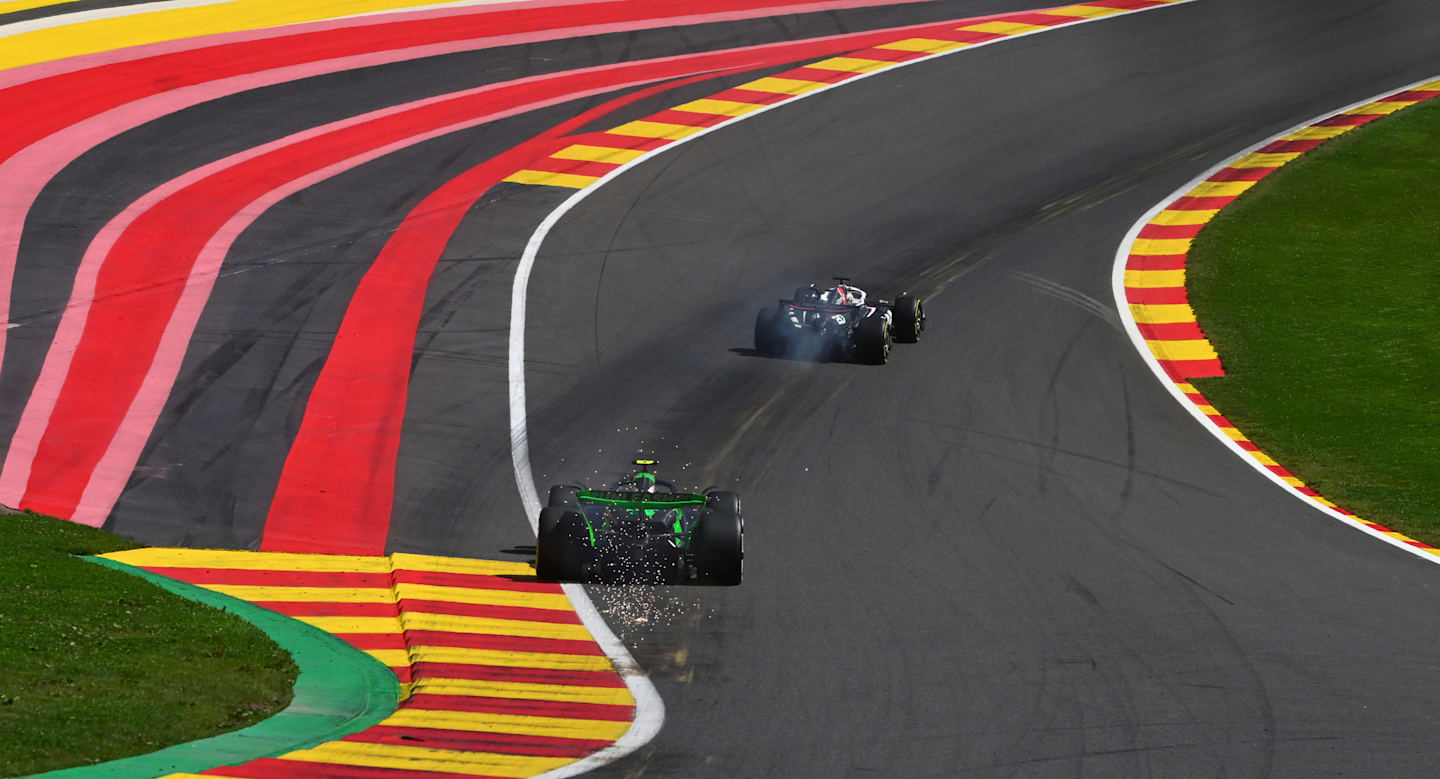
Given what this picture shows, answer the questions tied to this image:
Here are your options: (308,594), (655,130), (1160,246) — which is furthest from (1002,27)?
(308,594)

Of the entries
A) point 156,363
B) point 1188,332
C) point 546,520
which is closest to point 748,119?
point 1188,332

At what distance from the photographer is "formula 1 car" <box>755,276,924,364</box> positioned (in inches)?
1017

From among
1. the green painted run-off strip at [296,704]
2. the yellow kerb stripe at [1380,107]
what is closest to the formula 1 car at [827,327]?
the green painted run-off strip at [296,704]

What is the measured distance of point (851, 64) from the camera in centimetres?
4047

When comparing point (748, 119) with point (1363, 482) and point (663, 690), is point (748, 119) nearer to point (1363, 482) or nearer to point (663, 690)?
point (1363, 482)

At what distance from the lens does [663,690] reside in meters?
14.8

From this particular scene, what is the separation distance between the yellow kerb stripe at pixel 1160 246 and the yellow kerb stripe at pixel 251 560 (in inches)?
703

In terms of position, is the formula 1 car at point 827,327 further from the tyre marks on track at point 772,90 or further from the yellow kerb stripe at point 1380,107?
the yellow kerb stripe at point 1380,107

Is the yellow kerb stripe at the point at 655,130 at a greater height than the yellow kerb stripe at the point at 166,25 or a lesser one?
lesser

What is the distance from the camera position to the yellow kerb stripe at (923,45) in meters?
41.6

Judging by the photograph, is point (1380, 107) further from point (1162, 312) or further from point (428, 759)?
point (428, 759)

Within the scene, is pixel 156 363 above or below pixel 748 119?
below

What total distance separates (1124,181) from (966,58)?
7.33m

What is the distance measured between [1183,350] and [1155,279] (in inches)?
132
